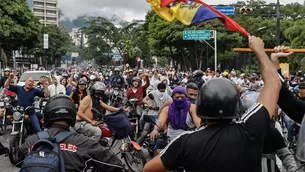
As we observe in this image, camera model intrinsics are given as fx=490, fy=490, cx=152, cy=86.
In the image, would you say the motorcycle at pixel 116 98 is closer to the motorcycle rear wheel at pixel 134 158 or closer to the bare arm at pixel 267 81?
the motorcycle rear wheel at pixel 134 158

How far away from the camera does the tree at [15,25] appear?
38.8 meters

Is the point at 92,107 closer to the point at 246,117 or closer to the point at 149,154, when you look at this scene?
the point at 149,154

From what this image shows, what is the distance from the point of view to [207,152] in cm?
245

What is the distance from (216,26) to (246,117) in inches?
1498

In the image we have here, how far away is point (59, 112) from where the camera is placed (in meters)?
3.20

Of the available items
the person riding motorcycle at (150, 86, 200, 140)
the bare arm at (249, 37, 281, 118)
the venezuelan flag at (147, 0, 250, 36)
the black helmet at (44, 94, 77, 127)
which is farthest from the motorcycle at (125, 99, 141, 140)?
the bare arm at (249, 37, 281, 118)

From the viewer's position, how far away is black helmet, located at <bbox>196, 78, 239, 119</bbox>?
Answer: 251 cm

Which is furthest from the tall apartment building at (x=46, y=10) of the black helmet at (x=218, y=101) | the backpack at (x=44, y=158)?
the black helmet at (x=218, y=101)

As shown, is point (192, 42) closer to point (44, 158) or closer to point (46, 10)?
point (44, 158)

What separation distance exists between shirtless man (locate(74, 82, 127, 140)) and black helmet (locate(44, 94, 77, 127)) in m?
3.98

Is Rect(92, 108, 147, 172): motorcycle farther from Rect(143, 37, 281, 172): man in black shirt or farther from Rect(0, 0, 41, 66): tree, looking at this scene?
Rect(0, 0, 41, 66): tree

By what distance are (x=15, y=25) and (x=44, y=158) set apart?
39.7 meters

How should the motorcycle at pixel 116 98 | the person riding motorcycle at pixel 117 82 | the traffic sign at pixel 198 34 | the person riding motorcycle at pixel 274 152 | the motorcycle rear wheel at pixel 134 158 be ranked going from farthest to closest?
the traffic sign at pixel 198 34 < the person riding motorcycle at pixel 117 82 < the motorcycle at pixel 116 98 < the motorcycle rear wheel at pixel 134 158 < the person riding motorcycle at pixel 274 152

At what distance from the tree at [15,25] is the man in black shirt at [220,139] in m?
37.0
